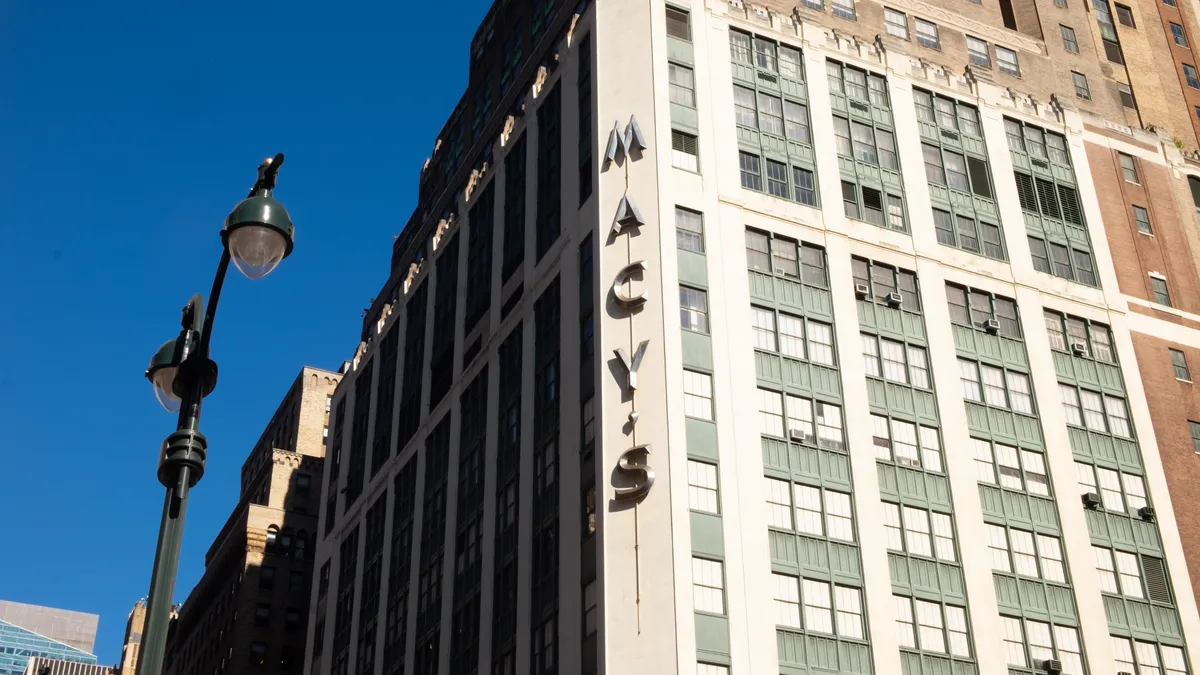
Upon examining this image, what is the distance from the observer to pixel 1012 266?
6619 centimetres

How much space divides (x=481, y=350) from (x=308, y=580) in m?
41.2

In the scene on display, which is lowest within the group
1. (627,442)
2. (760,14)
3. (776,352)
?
(627,442)

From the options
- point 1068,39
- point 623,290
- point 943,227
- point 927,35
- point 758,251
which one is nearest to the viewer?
point 623,290

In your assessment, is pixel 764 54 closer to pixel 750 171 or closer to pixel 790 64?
pixel 790 64

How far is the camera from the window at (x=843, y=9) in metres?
70.2

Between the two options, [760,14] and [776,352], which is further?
[760,14]

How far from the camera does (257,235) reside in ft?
62.1

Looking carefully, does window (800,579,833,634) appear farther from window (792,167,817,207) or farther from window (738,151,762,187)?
window (792,167,817,207)

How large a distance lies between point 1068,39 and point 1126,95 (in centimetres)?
439

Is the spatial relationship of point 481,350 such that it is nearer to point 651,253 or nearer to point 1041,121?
point 651,253

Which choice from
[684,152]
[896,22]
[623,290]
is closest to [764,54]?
[684,152]

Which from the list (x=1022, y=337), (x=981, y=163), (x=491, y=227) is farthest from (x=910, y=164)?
(x=491, y=227)

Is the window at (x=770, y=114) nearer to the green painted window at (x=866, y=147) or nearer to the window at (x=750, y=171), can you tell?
the window at (x=750, y=171)

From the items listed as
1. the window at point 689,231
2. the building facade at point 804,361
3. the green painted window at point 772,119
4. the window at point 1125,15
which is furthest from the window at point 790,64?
the window at point 1125,15
